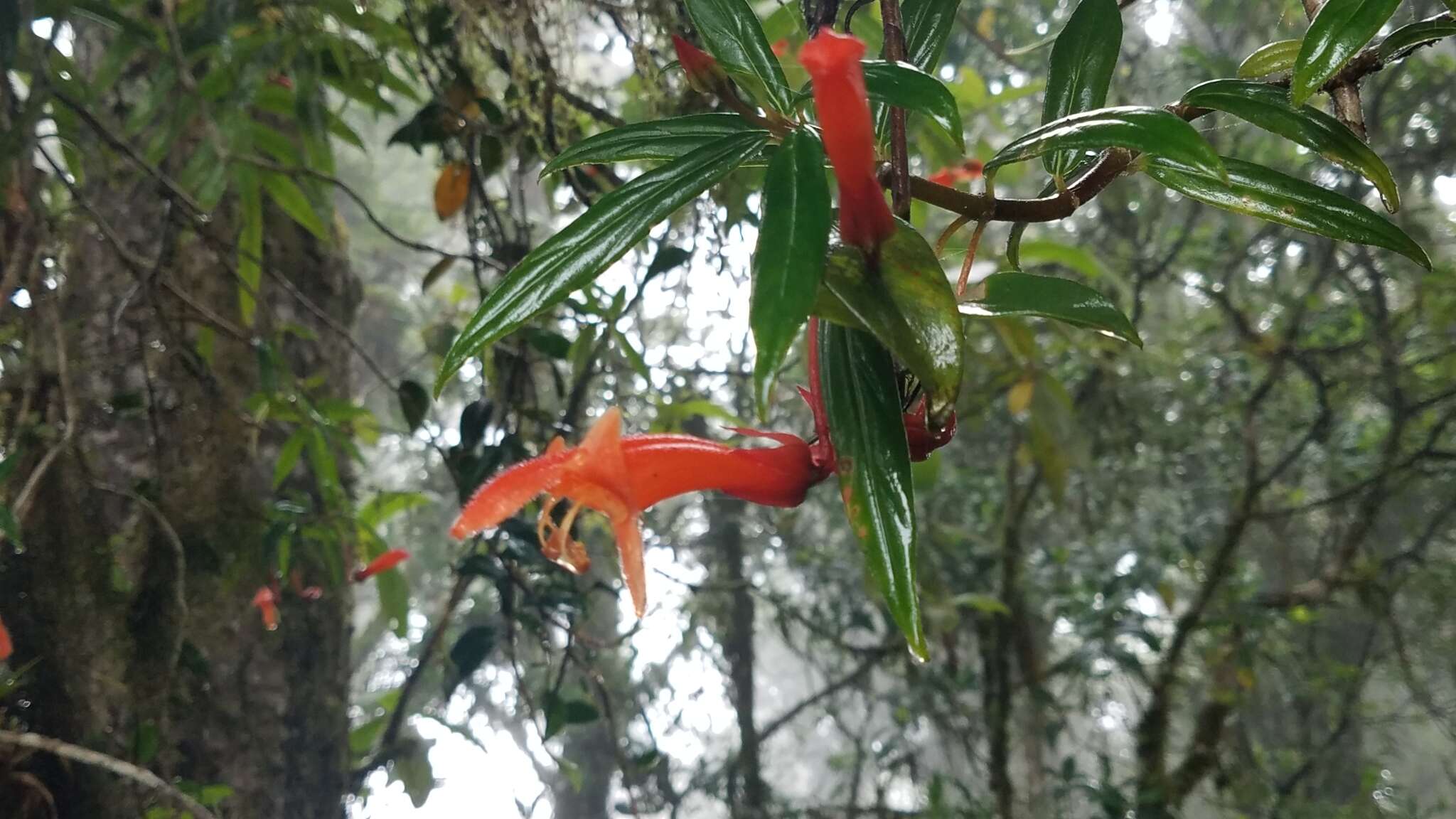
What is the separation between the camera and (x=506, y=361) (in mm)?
1373

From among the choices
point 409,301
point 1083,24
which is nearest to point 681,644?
point 1083,24

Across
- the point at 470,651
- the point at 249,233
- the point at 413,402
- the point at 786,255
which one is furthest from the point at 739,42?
the point at 249,233

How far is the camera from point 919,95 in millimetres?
375

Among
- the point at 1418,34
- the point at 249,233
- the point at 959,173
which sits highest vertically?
the point at 959,173

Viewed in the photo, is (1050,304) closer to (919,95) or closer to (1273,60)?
(919,95)

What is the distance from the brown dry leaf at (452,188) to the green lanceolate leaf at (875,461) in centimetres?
107

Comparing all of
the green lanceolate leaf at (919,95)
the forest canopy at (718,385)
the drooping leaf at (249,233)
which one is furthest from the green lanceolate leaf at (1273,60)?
the drooping leaf at (249,233)

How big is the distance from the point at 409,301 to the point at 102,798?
4193 mm

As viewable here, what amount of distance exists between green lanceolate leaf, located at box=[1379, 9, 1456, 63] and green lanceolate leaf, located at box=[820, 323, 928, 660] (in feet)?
0.93

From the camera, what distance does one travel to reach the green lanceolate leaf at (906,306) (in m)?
0.35

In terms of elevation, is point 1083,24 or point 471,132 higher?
point 471,132

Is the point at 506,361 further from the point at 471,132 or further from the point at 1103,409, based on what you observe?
the point at 1103,409

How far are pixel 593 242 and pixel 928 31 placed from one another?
27cm

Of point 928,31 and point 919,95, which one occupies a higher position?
point 928,31
